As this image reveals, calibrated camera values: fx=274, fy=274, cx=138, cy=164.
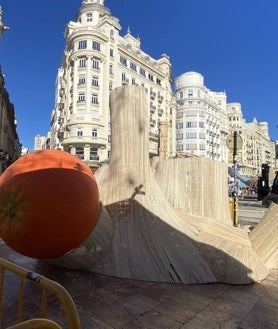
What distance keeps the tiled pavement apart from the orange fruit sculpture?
79cm

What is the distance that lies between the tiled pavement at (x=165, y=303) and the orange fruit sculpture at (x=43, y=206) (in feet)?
2.60

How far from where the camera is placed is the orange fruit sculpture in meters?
3.70

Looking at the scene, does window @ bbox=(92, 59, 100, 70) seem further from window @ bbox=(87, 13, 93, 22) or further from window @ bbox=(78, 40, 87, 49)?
→ window @ bbox=(87, 13, 93, 22)

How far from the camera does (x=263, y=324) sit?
324 centimetres

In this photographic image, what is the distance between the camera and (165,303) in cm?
372

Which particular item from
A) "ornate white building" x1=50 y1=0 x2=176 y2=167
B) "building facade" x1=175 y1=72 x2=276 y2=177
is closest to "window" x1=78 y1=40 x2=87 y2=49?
"ornate white building" x1=50 y1=0 x2=176 y2=167

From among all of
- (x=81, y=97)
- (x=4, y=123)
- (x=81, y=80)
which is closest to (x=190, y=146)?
(x=81, y=97)

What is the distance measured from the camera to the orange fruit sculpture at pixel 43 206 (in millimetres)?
3697

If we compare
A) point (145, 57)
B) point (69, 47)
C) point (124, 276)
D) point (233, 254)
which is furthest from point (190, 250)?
point (145, 57)

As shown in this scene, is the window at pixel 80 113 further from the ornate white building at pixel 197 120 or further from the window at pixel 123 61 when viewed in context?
the ornate white building at pixel 197 120

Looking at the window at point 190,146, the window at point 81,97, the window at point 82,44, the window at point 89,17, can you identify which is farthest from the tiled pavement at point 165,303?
the window at point 190,146

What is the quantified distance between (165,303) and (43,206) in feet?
6.92

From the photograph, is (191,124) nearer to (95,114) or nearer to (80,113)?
(95,114)

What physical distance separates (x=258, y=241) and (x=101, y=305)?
3.52m
